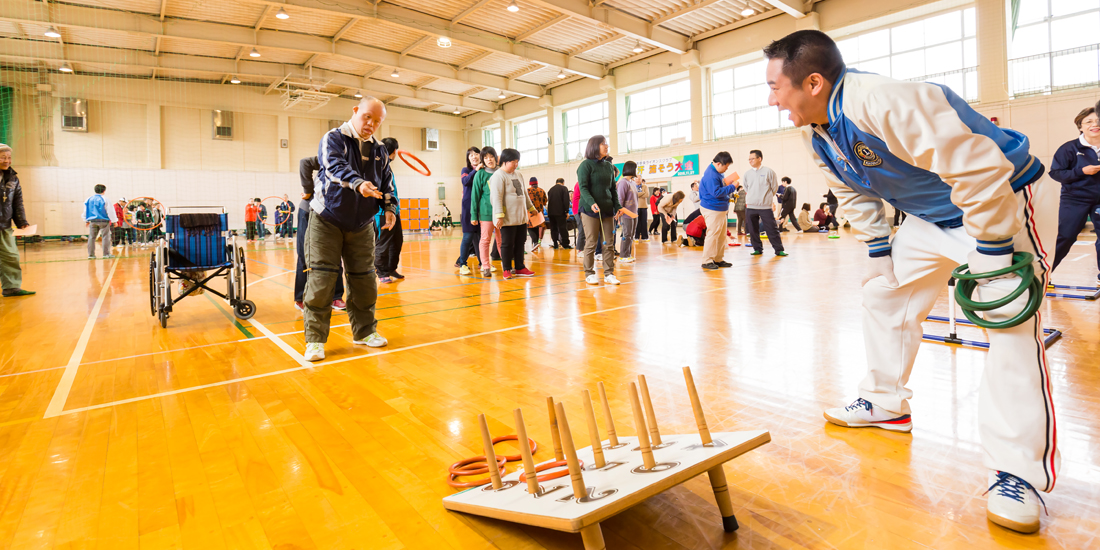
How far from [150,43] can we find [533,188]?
16079 mm

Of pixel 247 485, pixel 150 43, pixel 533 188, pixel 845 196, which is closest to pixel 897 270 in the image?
pixel 845 196

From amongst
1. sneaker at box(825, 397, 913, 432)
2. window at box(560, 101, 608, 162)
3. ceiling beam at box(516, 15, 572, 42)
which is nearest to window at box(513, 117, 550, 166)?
window at box(560, 101, 608, 162)

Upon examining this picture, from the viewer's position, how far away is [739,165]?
20359 mm

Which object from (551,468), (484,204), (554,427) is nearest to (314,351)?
(551,468)

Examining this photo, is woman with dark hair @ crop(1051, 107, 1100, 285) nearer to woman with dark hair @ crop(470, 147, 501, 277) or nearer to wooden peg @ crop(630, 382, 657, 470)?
wooden peg @ crop(630, 382, 657, 470)

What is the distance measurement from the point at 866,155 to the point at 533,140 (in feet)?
93.7

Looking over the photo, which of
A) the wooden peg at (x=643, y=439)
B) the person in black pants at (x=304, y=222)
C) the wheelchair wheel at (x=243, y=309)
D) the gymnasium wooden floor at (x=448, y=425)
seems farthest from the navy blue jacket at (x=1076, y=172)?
the wheelchair wheel at (x=243, y=309)

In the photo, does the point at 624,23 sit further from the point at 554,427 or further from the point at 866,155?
the point at 554,427

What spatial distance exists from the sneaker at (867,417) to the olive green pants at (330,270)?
292 centimetres

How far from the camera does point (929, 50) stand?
16.2 meters

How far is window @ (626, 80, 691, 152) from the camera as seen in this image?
2239cm

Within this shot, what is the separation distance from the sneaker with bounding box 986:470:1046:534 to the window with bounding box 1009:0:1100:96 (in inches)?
699

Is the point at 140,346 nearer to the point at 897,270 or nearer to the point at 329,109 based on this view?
the point at 897,270

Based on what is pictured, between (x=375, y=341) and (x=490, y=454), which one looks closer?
(x=490, y=454)
